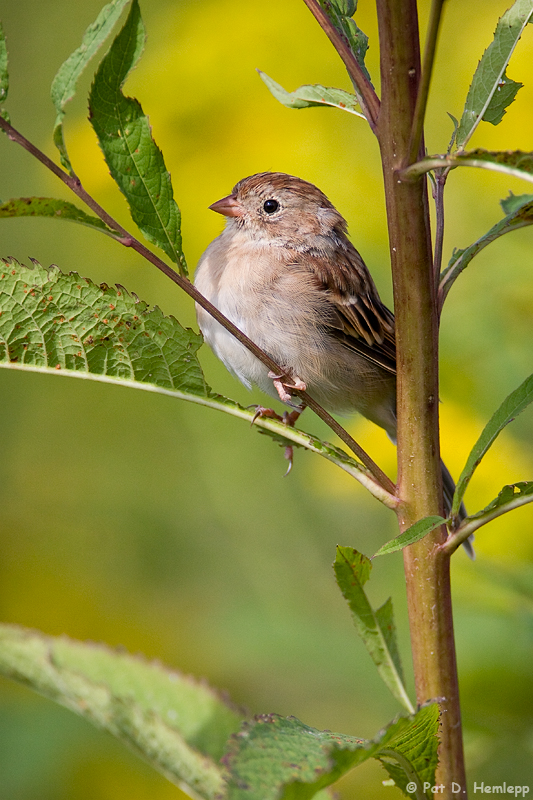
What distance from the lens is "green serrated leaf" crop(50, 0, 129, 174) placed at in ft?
2.73

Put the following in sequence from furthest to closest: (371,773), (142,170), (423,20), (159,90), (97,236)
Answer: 1. (97,236)
2. (159,90)
3. (423,20)
4. (371,773)
5. (142,170)

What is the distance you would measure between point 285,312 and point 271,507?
1095mm

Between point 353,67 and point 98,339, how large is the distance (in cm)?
47

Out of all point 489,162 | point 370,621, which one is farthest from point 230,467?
point 489,162

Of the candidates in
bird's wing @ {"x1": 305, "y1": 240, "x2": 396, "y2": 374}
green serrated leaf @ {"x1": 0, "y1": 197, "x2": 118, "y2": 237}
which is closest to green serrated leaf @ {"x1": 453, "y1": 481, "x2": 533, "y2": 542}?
green serrated leaf @ {"x1": 0, "y1": 197, "x2": 118, "y2": 237}

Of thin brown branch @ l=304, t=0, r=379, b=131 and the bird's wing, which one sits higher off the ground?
the bird's wing

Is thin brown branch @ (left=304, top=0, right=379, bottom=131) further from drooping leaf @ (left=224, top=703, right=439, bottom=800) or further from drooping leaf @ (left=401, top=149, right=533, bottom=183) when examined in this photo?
drooping leaf @ (left=224, top=703, right=439, bottom=800)

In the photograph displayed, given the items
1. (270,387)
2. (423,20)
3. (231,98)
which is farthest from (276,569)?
(423,20)

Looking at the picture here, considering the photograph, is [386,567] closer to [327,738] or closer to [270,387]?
[270,387]

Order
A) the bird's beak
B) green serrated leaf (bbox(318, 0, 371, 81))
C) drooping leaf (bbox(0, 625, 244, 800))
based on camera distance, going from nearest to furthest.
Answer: drooping leaf (bbox(0, 625, 244, 800)) < green serrated leaf (bbox(318, 0, 371, 81)) < the bird's beak

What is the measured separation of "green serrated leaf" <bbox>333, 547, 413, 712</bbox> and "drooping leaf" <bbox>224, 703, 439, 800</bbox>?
0.54 ft

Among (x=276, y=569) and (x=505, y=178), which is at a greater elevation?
(x=505, y=178)

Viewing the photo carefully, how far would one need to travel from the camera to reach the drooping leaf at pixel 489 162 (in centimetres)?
72

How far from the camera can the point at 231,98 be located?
9.43ft
